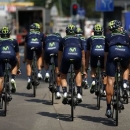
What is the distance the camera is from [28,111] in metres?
12.3

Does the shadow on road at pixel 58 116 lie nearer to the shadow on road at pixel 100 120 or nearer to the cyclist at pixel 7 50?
the shadow on road at pixel 100 120

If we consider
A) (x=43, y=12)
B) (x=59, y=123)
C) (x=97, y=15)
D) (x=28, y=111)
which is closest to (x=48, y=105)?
(x=28, y=111)

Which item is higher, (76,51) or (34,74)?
(76,51)

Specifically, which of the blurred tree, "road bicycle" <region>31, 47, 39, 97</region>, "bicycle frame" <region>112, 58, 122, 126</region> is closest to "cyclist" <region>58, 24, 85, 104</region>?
"bicycle frame" <region>112, 58, 122, 126</region>

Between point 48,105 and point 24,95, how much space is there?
2.30 meters

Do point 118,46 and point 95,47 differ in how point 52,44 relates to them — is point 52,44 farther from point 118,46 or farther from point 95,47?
point 118,46

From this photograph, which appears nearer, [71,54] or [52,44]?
[71,54]

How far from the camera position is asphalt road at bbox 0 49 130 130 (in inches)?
407

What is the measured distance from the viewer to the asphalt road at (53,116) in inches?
407

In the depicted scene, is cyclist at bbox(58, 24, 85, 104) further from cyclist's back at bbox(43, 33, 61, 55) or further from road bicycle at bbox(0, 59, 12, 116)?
cyclist's back at bbox(43, 33, 61, 55)

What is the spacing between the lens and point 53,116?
1158 cm

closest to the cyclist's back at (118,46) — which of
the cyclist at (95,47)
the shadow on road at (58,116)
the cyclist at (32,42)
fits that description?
the shadow on road at (58,116)

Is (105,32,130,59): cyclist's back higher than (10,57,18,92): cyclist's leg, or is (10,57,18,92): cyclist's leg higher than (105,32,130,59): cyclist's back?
(105,32,130,59): cyclist's back

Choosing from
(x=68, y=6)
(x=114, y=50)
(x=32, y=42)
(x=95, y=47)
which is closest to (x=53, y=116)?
(x=114, y=50)
